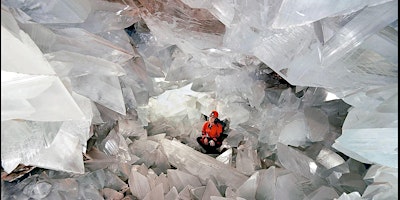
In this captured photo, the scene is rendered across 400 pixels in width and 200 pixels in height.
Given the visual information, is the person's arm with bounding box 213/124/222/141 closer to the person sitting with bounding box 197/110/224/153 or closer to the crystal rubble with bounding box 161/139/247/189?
the person sitting with bounding box 197/110/224/153

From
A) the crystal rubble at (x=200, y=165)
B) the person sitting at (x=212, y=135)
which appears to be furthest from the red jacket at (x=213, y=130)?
the crystal rubble at (x=200, y=165)

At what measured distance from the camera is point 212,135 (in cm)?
205

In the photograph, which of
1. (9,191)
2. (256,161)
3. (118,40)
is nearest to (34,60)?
(118,40)

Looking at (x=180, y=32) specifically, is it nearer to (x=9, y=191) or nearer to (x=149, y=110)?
(x=9, y=191)

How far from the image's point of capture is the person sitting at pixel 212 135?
2010 millimetres

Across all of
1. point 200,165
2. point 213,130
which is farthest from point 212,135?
point 200,165

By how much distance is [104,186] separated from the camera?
4.15ft

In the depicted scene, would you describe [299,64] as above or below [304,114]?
A: above

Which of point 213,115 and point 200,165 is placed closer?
point 200,165

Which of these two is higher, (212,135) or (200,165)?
(200,165)

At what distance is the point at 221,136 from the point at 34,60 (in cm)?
168

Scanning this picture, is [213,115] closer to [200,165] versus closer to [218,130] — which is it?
[218,130]

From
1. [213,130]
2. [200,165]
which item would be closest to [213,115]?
[213,130]

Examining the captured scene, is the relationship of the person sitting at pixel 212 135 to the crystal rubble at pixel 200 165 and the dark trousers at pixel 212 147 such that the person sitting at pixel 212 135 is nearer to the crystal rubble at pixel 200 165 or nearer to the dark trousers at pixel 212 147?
the dark trousers at pixel 212 147
